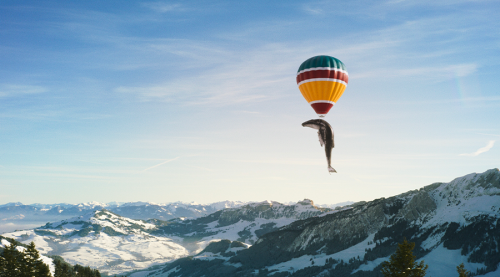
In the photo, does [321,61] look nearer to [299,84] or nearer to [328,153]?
[299,84]

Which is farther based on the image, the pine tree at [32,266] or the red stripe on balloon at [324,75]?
the red stripe on balloon at [324,75]

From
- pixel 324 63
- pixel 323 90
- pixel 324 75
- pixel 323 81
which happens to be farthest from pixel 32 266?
pixel 324 63

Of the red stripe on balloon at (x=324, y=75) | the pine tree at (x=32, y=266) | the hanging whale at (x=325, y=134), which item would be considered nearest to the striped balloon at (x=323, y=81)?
the red stripe on balloon at (x=324, y=75)

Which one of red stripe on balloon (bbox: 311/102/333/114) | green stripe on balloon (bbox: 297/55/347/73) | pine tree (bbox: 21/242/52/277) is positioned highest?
green stripe on balloon (bbox: 297/55/347/73)

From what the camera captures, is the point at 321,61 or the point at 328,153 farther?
the point at 321,61

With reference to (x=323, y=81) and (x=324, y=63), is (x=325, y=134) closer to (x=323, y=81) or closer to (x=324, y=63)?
(x=323, y=81)

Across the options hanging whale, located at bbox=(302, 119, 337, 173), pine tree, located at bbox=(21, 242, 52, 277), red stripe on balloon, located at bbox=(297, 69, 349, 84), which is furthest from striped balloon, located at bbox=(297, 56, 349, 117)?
pine tree, located at bbox=(21, 242, 52, 277)

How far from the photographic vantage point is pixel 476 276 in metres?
175

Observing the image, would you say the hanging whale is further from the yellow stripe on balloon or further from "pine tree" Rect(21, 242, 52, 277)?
"pine tree" Rect(21, 242, 52, 277)

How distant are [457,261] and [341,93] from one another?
601ft

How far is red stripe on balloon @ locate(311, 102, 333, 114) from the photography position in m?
66.8

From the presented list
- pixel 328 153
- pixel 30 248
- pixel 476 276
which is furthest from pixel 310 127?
pixel 476 276

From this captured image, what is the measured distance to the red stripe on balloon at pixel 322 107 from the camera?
219 ft

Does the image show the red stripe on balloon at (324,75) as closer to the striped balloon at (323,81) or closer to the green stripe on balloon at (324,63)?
the striped balloon at (323,81)
